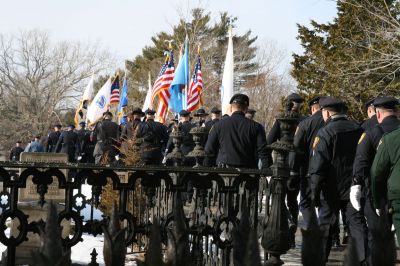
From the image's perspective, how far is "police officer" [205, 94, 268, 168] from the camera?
9172 millimetres

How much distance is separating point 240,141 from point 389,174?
3615mm

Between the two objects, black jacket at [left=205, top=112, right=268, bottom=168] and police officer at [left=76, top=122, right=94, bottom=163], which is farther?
police officer at [left=76, top=122, right=94, bottom=163]

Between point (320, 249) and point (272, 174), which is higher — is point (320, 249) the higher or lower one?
the lower one

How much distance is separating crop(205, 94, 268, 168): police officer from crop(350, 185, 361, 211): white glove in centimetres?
214

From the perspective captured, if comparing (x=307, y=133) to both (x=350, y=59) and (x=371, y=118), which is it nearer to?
(x=371, y=118)

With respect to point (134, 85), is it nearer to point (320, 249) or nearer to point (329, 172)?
point (329, 172)

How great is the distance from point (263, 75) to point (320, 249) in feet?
198

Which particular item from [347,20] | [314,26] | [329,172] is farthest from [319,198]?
[314,26]

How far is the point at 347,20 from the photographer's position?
32375 millimetres

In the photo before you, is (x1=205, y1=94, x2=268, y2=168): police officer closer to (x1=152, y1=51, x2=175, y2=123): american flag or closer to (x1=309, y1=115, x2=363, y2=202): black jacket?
(x1=309, y1=115, x2=363, y2=202): black jacket

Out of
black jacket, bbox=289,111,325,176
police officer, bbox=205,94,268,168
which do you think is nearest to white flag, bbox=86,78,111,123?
police officer, bbox=205,94,268,168

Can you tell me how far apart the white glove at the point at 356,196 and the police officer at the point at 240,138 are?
7.04 feet

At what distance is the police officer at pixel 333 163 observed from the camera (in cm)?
768

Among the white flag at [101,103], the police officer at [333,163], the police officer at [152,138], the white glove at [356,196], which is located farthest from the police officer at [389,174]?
the white flag at [101,103]
